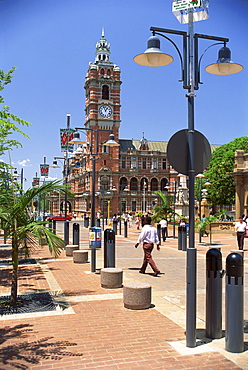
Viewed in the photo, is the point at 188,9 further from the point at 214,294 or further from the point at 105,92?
the point at 105,92

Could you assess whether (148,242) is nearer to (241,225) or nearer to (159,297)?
(159,297)

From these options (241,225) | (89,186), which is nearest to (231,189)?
(89,186)

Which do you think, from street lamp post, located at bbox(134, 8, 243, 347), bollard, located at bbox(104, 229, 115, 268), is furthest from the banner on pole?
bollard, located at bbox(104, 229, 115, 268)

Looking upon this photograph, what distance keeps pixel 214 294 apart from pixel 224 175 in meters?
50.3

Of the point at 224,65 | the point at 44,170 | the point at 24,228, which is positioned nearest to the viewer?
the point at 224,65

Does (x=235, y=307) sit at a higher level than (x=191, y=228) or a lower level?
lower

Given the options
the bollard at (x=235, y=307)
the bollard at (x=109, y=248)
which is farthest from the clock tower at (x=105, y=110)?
the bollard at (x=235, y=307)

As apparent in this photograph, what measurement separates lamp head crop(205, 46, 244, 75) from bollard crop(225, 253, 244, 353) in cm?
308

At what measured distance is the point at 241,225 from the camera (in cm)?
1769

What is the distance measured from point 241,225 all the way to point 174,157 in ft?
42.9

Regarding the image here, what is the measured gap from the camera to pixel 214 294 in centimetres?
573

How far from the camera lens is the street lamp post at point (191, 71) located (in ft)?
17.7

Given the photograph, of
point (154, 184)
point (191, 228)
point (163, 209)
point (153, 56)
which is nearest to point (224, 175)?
point (154, 184)

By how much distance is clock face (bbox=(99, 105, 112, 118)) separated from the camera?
74625 mm
